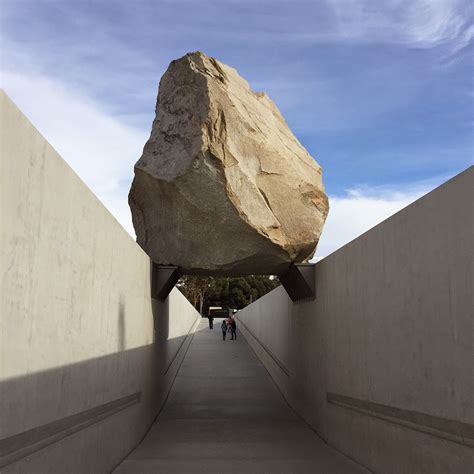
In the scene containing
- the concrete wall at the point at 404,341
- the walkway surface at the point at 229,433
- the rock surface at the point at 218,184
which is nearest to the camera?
the concrete wall at the point at 404,341

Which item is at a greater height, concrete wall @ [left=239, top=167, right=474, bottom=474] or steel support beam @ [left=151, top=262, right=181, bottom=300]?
steel support beam @ [left=151, top=262, right=181, bottom=300]

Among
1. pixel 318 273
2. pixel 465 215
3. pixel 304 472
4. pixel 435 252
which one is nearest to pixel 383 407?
pixel 304 472

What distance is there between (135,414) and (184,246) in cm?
273

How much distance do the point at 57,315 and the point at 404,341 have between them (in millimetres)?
3310

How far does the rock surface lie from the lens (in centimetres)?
865

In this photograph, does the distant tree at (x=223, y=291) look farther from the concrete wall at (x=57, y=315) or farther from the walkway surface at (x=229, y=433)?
the concrete wall at (x=57, y=315)

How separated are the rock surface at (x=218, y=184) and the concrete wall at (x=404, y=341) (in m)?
1.10

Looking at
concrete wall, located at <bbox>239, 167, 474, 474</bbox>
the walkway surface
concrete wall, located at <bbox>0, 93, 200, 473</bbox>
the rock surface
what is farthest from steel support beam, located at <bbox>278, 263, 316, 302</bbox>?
concrete wall, located at <bbox>0, 93, 200, 473</bbox>

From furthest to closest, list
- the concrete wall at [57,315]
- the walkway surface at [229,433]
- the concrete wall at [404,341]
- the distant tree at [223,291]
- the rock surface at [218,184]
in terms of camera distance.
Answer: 1. the distant tree at [223,291]
2. the rock surface at [218,184]
3. the walkway surface at [229,433]
4. the concrete wall at [404,341]
5. the concrete wall at [57,315]

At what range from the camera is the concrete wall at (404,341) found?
4555 mm

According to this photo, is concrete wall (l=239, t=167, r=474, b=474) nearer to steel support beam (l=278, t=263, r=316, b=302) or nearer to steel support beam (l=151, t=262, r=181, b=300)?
steel support beam (l=278, t=263, r=316, b=302)

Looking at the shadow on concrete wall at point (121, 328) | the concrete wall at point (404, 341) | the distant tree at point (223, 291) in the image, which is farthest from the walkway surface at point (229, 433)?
the distant tree at point (223, 291)

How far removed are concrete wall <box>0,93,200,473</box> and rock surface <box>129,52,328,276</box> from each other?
1.72m

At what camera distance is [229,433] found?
1009 centimetres
